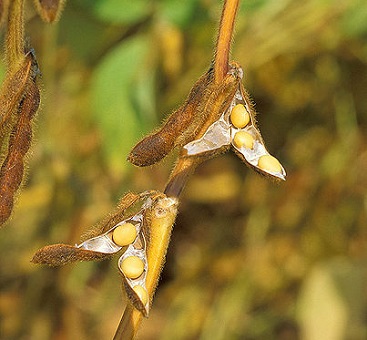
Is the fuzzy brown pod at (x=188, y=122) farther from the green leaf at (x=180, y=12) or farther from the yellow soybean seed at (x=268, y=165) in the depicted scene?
the green leaf at (x=180, y=12)

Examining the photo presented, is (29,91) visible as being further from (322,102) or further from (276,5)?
(322,102)

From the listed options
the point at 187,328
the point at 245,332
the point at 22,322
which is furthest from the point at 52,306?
the point at 245,332

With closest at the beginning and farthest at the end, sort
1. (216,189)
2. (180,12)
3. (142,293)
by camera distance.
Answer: (142,293)
(180,12)
(216,189)

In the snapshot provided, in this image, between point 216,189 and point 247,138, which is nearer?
point 247,138

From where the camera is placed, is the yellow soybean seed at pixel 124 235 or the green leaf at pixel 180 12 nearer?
the yellow soybean seed at pixel 124 235

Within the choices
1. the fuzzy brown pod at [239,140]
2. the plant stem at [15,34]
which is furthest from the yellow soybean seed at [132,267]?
the plant stem at [15,34]

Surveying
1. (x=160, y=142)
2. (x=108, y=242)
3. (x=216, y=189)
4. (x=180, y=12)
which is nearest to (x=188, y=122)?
(x=160, y=142)

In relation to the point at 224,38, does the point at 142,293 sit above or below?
below

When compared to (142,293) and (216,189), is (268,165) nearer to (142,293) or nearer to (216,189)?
(142,293)
